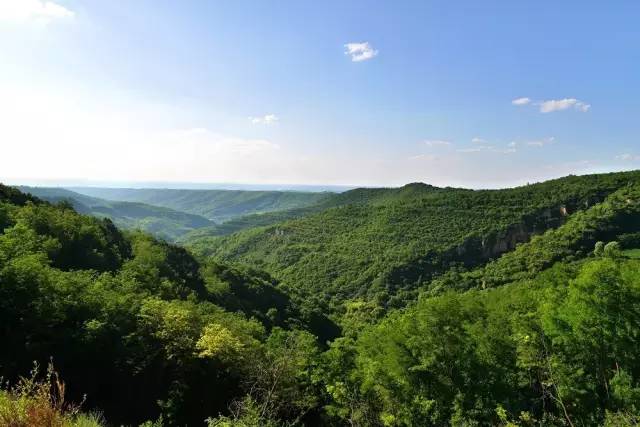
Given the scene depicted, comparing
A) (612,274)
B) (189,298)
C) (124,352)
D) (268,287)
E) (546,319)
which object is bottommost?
(268,287)

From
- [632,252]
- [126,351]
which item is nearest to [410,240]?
[632,252]

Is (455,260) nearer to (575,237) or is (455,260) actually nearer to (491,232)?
(491,232)

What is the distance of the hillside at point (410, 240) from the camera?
125938mm

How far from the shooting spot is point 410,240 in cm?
14462

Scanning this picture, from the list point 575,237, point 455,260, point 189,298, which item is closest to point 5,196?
point 189,298

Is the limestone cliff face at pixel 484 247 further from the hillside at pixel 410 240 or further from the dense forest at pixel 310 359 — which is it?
the dense forest at pixel 310 359

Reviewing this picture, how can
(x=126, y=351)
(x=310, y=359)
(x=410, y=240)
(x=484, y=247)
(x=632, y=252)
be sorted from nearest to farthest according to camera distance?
(x=126, y=351) → (x=310, y=359) → (x=632, y=252) → (x=484, y=247) → (x=410, y=240)

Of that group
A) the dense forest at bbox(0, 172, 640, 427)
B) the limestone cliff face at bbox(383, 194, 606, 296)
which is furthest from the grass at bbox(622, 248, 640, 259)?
the dense forest at bbox(0, 172, 640, 427)

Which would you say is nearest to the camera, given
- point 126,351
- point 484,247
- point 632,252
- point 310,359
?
point 126,351

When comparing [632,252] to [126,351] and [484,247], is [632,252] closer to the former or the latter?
[484,247]

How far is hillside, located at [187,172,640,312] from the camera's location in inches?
4958

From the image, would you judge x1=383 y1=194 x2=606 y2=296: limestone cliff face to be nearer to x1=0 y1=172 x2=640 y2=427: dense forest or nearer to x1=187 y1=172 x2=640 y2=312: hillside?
x1=187 y1=172 x2=640 y2=312: hillside

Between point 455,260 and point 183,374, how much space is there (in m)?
114

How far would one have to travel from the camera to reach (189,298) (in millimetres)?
55000
